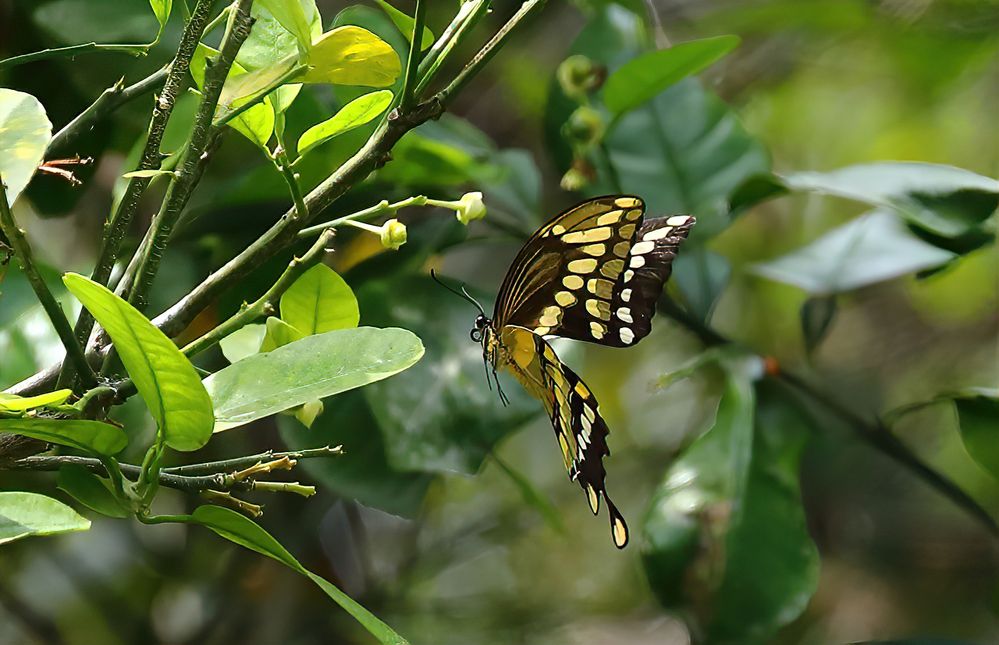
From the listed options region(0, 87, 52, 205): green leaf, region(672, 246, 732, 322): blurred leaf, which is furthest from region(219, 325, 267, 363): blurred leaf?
region(672, 246, 732, 322): blurred leaf

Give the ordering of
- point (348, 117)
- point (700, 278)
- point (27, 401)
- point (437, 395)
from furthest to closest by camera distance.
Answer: point (700, 278)
point (437, 395)
point (348, 117)
point (27, 401)

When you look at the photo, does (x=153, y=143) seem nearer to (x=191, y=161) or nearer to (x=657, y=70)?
(x=191, y=161)

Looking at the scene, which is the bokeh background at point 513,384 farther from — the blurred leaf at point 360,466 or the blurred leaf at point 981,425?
the blurred leaf at point 981,425

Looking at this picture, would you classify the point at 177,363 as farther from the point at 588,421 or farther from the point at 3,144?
the point at 588,421

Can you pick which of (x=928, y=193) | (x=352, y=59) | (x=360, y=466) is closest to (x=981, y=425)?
(x=928, y=193)

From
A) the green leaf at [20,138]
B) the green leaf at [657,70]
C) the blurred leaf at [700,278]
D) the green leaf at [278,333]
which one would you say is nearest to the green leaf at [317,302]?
the green leaf at [278,333]

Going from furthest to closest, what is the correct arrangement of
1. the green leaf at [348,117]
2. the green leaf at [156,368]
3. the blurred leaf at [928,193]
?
the blurred leaf at [928,193] → the green leaf at [348,117] → the green leaf at [156,368]

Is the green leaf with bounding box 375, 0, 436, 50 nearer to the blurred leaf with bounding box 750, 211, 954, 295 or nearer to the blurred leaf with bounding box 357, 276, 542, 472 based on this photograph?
the blurred leaf with bounding box 357, 276, 542, 472
